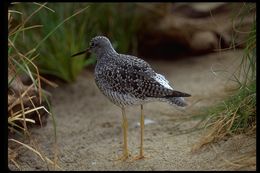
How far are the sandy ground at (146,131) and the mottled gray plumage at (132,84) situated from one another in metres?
0.49

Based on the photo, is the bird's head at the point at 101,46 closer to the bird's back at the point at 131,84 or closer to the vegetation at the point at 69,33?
the bird's back at the point at 131,84

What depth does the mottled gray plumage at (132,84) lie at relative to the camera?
14.6ft

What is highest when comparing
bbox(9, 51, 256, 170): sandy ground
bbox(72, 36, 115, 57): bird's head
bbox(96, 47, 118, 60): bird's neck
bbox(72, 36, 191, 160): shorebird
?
bbox(72, 36, 115, 57): bird's head

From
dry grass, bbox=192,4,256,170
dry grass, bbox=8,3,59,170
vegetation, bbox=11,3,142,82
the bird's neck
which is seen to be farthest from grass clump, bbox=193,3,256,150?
vegetation, bbox=11,3,142,82

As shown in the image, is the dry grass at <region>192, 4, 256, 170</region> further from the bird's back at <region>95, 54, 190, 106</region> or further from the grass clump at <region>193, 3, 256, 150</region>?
the bird's back at <region>95, 54, 190, 106</region>

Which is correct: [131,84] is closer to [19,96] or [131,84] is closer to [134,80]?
[134,80]

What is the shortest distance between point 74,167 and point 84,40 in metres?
2.77

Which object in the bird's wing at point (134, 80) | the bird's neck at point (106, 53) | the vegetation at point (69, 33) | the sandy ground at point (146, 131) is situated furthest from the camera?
the vegetation at point (69, 33)

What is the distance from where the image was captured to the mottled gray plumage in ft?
14.6

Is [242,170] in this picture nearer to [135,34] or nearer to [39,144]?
[39,144]

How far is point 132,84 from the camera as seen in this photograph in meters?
4.50

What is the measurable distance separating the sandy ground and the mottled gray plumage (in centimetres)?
49

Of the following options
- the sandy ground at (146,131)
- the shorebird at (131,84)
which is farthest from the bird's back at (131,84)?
the sandy ground at (146,131)
